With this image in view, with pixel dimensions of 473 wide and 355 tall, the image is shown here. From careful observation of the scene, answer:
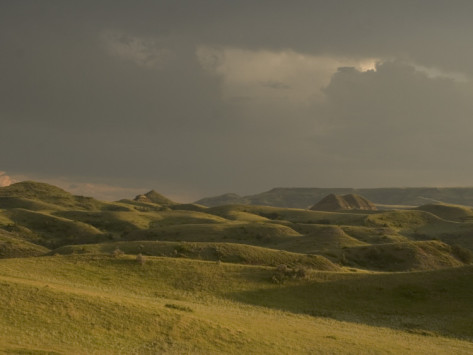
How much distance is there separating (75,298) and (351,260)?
5276cm

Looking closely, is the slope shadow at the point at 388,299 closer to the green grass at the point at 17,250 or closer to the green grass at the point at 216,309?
the green grass at the point at 216,309

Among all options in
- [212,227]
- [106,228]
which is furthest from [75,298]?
[106,228]

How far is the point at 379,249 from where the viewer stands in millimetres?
74375

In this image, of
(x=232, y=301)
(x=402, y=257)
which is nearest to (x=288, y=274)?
(x=232, y=301)

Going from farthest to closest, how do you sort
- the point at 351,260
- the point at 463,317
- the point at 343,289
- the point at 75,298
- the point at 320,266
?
the point at 351,260, the point at 320,266, the point at 343,289, the point at 463,317, the point at 75,298

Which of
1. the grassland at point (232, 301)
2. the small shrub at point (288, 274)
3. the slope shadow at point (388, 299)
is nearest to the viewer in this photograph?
the grassland at point (232, 301)

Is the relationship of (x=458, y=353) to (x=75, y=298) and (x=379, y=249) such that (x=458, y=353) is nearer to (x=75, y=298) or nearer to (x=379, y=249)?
(x=75, y=298)

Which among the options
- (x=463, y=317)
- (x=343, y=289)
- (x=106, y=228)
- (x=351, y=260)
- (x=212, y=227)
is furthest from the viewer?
(x=106, y=228)

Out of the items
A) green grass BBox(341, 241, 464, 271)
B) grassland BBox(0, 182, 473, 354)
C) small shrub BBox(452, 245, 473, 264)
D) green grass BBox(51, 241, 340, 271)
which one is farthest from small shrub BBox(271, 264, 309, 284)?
small shrub BBox(452, 245, 473, 264)

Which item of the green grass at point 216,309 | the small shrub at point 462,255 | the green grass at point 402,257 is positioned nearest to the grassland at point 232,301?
the green grass at point 216,309

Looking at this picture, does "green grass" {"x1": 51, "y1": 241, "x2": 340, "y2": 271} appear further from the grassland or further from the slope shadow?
the slope shadow

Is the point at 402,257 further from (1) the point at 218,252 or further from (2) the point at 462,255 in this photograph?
(1) the point at 218,252

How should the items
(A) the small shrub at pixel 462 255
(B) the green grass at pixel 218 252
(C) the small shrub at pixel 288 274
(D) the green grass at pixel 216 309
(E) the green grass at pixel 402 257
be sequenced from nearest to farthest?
1. (D) the green grass at pixel 216 309
2. (C) the small shrub at pixel 288 274
3. (B) the green grass at pixel 218 252
4. (E) the green grass at pixel 402 257
5. (A) the small shrub at pixel 462 255

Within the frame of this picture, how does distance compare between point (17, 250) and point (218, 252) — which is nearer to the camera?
point (218, 252)
